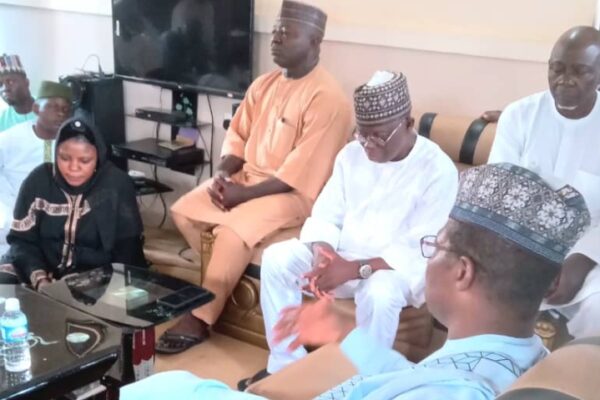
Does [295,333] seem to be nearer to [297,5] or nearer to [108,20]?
[297,5]

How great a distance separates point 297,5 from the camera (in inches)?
123

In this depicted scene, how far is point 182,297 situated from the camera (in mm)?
2398

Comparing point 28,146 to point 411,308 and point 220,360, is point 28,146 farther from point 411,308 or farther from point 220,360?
point 411,308

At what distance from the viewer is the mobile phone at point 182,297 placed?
2.34 metres

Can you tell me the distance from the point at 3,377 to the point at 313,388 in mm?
783

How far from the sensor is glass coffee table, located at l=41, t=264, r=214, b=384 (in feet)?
7.23

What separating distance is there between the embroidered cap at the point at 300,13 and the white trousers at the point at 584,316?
167cm

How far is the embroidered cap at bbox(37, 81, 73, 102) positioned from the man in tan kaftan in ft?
3.11

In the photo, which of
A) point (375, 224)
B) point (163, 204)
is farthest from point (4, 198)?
point (375, 224)

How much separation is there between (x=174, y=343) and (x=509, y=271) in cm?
208

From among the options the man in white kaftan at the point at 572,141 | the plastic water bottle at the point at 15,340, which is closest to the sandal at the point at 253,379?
the plastic water bottle at the point at 15,340

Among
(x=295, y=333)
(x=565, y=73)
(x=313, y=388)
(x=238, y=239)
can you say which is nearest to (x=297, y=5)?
(x=238, y=239)

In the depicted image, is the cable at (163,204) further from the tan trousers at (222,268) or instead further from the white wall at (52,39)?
the tan trousers at (222,268)

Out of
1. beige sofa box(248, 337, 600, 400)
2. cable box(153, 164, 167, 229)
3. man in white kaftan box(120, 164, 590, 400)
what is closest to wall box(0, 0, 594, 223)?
cable box(153, 164, 167, 229)
